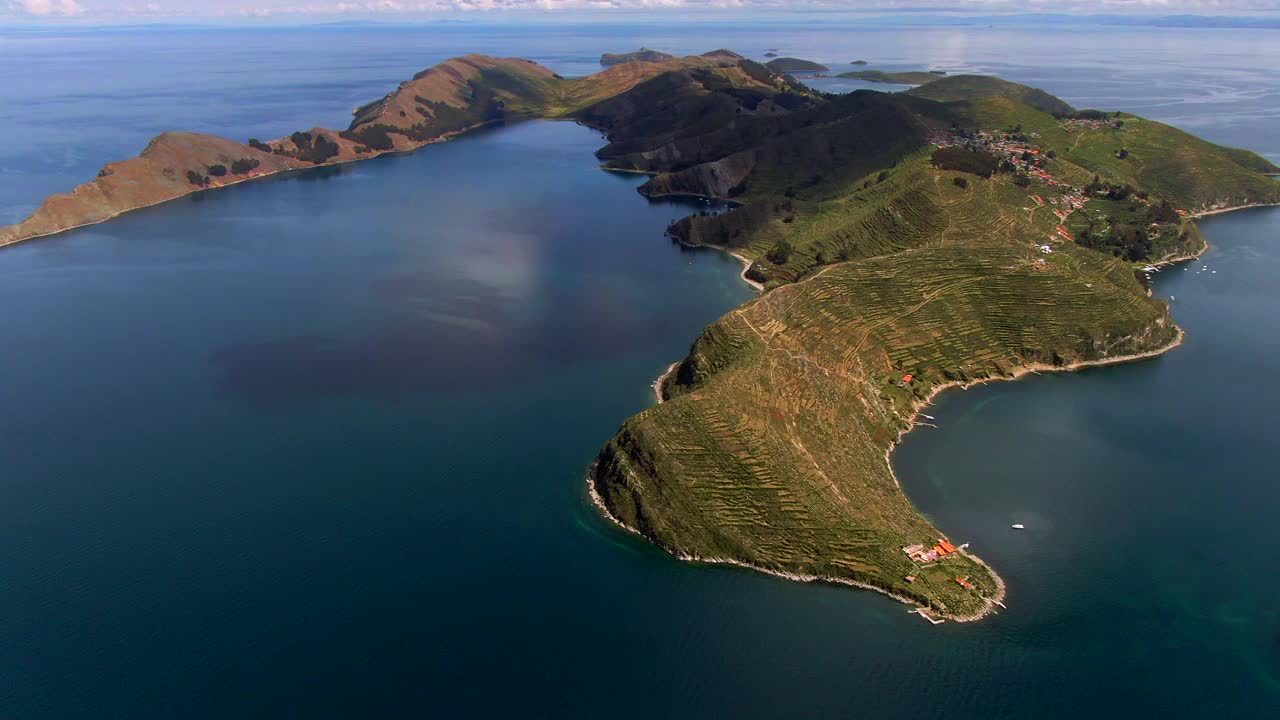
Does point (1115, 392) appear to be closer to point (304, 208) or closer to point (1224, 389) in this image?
point (1224, 389)

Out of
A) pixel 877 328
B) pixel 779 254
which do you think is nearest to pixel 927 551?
pixel 877 328

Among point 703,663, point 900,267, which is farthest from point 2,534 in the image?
point 900,267

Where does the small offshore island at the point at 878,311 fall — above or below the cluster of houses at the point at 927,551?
above

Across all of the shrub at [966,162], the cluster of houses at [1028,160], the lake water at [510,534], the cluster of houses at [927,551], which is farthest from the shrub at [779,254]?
the cluster of houses at [927,551]

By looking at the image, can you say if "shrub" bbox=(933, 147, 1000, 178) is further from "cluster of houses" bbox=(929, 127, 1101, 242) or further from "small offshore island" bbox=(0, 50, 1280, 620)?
"cluster of houses" bbox=(929, 127, 1101, 242)

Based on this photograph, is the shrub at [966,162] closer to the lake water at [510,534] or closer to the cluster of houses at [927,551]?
the lake water at [510,534]

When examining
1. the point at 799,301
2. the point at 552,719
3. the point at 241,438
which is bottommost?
the point at 552,719

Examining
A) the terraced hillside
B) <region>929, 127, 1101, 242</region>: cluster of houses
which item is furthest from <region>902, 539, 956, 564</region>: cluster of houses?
<region>929, 127, 1101, 242</region>: cluster of houses
